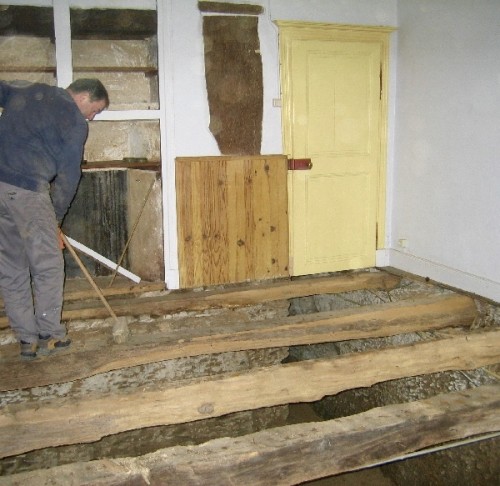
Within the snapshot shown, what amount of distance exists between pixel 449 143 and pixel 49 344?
3321mm

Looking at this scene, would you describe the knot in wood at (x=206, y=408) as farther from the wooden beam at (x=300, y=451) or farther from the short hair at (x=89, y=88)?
the short hair at (x=89, y=88)

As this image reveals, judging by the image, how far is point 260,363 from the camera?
4.42m

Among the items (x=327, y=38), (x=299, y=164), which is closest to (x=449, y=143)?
(x=299, y=164)

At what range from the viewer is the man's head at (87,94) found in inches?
113

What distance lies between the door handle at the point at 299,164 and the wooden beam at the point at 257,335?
60.0 inches

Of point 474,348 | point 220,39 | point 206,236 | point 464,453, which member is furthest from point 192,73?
point 464,453

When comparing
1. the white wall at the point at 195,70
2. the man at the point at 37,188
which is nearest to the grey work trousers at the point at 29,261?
the man at the point at 37,188

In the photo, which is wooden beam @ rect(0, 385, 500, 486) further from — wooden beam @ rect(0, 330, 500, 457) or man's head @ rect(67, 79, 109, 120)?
man's head @ rect(67, 79, 109, 120)

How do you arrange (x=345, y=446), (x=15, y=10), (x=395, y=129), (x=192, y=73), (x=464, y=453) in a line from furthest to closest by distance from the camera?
(x=395, y=129) < (x=192, y=73) < (x=15, y=10) < (x=464, y=453) < (x=345, y=446)

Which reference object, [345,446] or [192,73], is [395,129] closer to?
[192,73]

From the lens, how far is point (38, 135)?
9.09ft

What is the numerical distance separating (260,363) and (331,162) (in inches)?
77.2

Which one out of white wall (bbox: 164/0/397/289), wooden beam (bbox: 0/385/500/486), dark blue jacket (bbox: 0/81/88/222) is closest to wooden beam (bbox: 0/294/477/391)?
wooden beam (bbox: 0/385/500/486)

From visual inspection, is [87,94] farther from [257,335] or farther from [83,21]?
[257,335]
